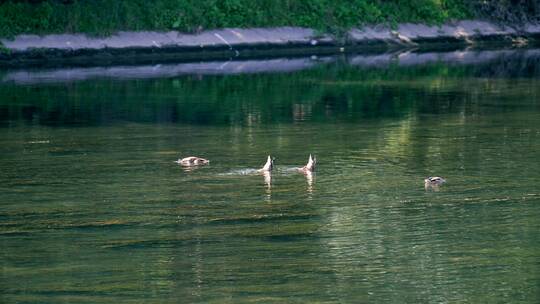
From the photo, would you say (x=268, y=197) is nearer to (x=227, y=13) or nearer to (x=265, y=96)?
(x=265, y=96)

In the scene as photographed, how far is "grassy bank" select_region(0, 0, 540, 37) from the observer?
49.4 meters

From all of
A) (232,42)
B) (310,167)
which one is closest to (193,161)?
(310,167)

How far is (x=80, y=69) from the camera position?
4550 centimetres

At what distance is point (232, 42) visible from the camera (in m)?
53.2

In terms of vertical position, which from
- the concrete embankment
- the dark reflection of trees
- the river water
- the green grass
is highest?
the green grass

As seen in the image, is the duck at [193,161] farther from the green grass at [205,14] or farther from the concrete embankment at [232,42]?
the green grass at [205,14]

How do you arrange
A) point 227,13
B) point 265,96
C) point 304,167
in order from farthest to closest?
point 227,13
point 265,96
point 304,167

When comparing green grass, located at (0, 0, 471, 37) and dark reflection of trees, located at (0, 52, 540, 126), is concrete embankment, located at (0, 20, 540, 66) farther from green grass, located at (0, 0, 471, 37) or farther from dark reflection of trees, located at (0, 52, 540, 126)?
dark reflection of trees, located at (0, 52, 540, 126)

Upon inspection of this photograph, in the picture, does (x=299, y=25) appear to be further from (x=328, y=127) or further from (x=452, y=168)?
(x=452, y=168)

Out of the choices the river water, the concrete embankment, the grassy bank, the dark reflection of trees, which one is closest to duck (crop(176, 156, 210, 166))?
the river water

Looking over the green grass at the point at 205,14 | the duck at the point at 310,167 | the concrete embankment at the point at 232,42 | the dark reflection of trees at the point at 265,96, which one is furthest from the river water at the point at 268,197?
the green grass at the point at 205,14

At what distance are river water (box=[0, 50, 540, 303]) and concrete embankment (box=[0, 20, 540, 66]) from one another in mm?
10106

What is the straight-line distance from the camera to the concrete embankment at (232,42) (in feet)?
159

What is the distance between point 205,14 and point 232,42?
1625 millimetres
